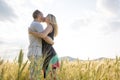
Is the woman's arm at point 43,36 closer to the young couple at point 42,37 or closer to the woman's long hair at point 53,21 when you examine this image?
the young couple at point 42,37

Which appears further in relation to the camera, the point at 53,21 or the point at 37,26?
the point at 53,21

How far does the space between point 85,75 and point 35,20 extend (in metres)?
3.09

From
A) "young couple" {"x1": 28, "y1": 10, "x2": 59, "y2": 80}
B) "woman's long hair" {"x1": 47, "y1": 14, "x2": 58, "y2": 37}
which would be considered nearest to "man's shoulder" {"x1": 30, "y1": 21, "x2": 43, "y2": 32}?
"young couple" {"x1": 28, "y1": 10, "x2": 59, "y2": 80}

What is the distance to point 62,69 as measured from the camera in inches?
63.0

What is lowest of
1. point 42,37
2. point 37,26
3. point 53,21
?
point 42,37

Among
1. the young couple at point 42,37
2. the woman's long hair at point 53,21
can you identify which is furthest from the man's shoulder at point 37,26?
the woman's long hair at point 53,21

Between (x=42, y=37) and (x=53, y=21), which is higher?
(x=53, y=21)

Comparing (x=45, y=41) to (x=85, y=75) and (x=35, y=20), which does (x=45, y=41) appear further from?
(x=85, y=75)

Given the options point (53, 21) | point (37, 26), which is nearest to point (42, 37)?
point (37, 26)

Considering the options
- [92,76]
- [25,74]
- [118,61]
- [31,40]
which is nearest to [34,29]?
[31,40]

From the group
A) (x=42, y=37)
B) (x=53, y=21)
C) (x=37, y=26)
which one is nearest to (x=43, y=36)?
(x=42, y=37)

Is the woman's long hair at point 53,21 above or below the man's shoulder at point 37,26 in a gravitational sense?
above

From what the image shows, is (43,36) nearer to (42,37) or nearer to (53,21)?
(42,37)

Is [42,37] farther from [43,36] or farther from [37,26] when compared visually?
[37,26]
